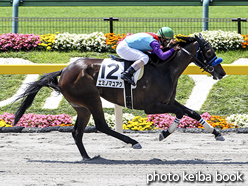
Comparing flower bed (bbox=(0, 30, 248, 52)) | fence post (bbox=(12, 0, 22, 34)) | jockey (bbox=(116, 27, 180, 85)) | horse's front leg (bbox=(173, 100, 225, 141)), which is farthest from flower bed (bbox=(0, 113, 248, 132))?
fence post (bbox=(12, 0, 22, 34))

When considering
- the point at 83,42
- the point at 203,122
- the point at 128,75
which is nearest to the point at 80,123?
the point at 128,75

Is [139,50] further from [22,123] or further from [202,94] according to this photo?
[202,94]

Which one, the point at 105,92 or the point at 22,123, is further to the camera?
the point at 22,123

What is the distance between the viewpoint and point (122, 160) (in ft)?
17.6

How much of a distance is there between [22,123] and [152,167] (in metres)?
3.52

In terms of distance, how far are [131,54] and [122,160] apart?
1376mm

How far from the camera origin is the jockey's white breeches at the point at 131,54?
17.9 feet

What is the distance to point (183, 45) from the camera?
5824 millimetres

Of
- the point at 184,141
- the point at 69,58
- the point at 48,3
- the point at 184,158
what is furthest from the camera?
the point at 48,3

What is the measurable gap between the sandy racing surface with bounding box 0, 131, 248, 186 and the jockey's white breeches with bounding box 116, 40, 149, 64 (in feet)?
4.25

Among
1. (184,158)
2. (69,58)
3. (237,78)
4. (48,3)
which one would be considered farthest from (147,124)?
(48,3)

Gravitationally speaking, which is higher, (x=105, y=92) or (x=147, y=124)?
(x=105, y=92)

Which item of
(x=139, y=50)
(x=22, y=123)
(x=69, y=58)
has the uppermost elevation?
(x=139, y=50)

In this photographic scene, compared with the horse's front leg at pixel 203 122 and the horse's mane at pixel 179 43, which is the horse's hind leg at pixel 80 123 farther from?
the horse's front leg at pixel 203 122
